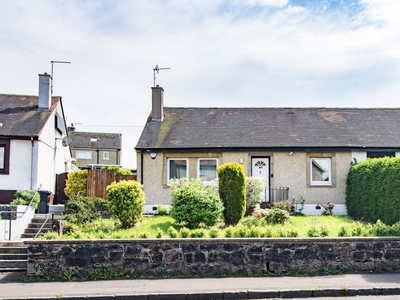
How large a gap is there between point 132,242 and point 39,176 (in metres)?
11.4

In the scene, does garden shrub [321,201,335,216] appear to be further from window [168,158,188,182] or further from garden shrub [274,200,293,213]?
window [168,158,188,182]

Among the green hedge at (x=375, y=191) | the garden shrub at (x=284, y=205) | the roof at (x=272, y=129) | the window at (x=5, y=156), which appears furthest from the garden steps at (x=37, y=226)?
the green hedge at (x=375, y=191)

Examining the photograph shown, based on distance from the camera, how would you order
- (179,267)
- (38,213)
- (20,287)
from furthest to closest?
(38,213) → (179,267) → (20,287)

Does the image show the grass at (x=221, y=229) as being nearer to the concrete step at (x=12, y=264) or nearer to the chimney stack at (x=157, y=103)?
the concrete step at (x=12, y=264)

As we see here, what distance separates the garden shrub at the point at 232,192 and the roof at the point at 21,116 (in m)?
9.57

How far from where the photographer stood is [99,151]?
59469 mm

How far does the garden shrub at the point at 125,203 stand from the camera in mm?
14023

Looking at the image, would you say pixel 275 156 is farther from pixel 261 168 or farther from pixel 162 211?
pixel 162 211

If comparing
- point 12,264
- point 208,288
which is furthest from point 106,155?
point 208,288

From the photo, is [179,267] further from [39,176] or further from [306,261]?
[39,176]

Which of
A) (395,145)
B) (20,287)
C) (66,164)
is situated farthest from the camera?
(66,164)

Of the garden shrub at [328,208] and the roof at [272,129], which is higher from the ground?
the roof at [272,129]

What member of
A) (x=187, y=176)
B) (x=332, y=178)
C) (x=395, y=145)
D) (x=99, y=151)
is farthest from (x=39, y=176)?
(x=99, y=151)

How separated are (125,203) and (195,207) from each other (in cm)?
235
